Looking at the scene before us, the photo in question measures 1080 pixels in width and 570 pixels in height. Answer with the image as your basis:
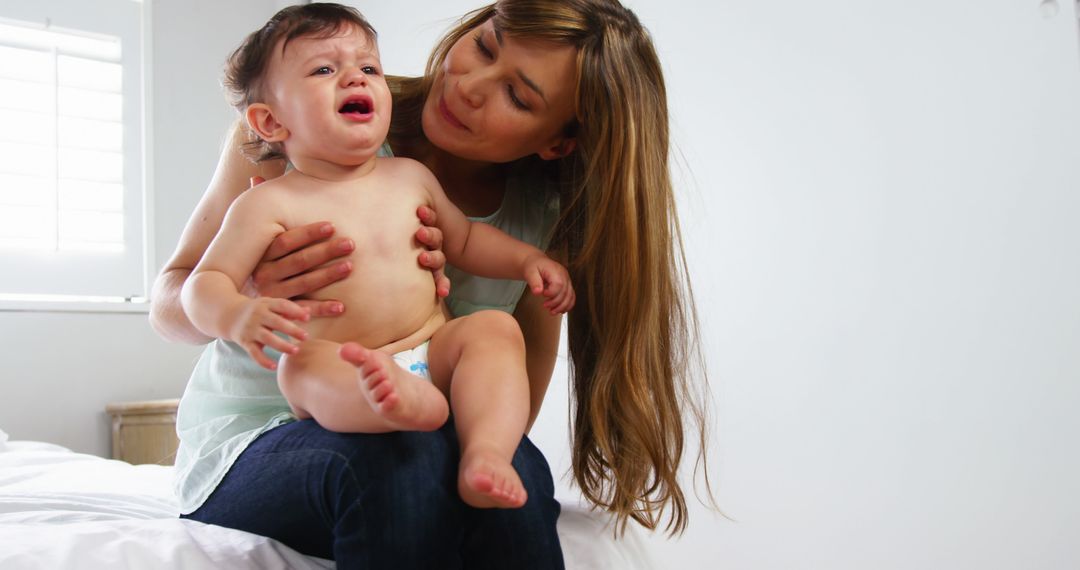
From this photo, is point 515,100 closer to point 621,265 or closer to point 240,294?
point 621,265

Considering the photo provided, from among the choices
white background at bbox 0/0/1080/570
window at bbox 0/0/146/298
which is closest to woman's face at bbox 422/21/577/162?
white background at bbox 0/0/1080/570

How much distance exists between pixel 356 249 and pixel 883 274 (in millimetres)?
1259

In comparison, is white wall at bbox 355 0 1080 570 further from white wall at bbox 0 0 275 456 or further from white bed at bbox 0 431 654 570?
white wall at bbox 0 0 275 456

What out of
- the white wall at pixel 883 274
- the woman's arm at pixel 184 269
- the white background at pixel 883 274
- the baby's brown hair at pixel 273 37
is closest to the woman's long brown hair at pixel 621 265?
the baby's brown hair at pixel 273 37

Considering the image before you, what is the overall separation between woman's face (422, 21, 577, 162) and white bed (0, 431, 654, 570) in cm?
49

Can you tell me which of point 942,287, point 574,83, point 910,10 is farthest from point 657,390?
point 910,10

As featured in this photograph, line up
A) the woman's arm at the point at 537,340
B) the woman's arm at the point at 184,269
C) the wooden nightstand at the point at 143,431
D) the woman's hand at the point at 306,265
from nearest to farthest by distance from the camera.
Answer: the woman's hand at the point at 306,265, the woman's arm at the point at 184,269, the woman's arm at the point at 537,340, the wooden nightstand at the point at 143,431

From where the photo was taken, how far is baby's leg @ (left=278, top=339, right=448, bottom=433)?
2.54ft

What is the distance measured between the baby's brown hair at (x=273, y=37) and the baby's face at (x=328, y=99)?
0.01 metres

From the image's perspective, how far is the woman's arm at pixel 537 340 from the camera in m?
1.35

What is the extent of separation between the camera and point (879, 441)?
1.87m

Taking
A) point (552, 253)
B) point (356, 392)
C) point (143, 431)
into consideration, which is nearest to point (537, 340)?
point (552, 253)

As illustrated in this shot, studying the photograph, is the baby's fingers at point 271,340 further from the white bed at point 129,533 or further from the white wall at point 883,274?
the white wall at point 883,274

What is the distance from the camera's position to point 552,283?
1055 mm
